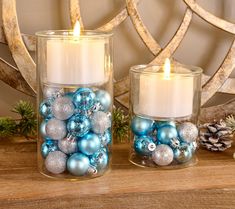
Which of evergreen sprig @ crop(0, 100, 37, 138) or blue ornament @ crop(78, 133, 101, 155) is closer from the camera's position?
blue ornament @ crop(78, 133, 101, 155)

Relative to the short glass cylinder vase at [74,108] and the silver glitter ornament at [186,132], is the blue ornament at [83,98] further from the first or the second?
the silver glitter ornament at [186,132]

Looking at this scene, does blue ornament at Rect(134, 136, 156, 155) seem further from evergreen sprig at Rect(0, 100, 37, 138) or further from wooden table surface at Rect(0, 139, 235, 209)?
evergreen sprig at Rect(0, 100, 37, 138)

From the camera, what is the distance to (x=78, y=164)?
594 millimetres

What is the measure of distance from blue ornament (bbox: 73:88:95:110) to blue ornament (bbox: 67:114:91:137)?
14 millimetres

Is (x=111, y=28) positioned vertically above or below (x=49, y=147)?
above

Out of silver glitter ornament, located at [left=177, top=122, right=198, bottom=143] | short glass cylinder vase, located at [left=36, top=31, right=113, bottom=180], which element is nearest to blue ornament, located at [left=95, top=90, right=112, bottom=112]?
short glass cylinder vase, located at [left=36, top=31, right=113, bottom=180]

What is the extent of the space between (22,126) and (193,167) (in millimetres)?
258

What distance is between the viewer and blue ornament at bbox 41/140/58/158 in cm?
62

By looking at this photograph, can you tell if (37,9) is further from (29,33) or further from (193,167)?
(193,167)

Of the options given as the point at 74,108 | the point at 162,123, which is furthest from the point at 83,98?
the point at 162,123

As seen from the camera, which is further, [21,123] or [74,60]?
[21,123]

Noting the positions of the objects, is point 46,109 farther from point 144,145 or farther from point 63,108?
point 144,145

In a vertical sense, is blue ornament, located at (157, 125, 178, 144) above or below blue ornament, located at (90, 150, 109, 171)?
above

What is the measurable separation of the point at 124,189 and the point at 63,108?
12 cm
